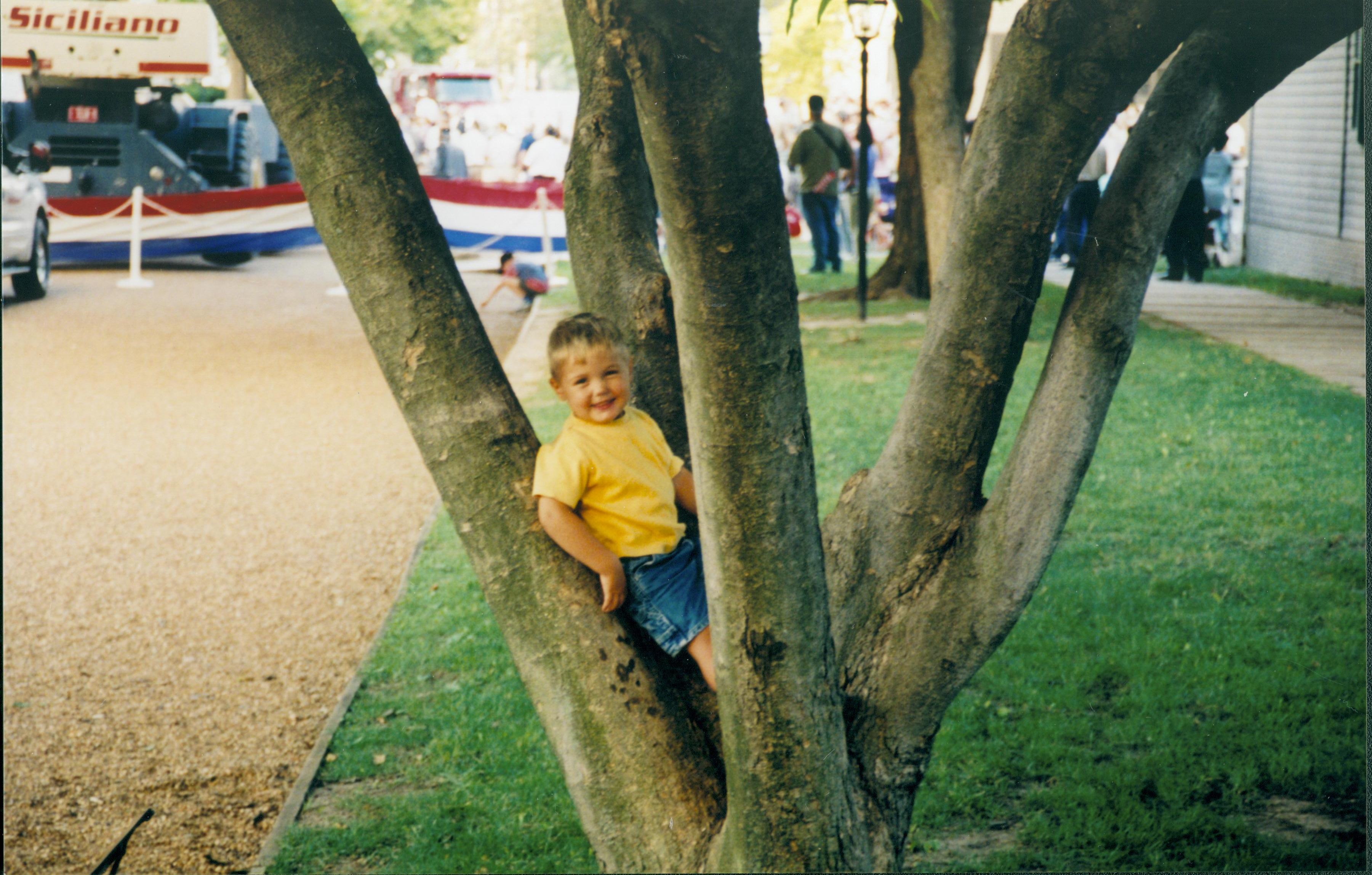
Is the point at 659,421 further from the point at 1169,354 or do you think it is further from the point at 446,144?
the point at 446,144

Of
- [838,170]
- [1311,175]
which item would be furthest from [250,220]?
[1311,175]

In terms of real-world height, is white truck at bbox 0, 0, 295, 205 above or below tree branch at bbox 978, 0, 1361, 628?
above

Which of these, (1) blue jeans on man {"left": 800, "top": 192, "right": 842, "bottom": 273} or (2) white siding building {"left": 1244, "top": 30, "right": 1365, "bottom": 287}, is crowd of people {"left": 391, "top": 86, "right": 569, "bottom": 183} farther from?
(2) white siding building {"left": 1244, "top": 30, "right": 1365, "bottom": 287}

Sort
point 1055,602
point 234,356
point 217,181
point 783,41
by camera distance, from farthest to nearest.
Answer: point 783,41 → point 217,181 → point 234,356 → point 1055,602

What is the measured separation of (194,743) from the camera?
4.80 metres

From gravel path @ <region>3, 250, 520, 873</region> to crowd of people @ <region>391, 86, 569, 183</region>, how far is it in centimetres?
870

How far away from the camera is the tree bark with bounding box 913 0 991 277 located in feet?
39.9

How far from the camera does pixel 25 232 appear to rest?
1462cm

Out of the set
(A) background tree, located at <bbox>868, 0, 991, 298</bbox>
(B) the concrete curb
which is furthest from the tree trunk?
(B) the concrete curb

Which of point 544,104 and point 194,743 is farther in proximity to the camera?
point 544,104

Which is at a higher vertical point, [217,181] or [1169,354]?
[217,181]

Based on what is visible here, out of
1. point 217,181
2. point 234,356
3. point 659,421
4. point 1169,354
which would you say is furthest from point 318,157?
point 217,181

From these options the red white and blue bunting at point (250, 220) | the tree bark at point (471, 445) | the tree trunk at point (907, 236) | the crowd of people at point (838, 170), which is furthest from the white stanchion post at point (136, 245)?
the tree bark at point (471, 445)

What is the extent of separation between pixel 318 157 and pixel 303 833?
7.49 feet
